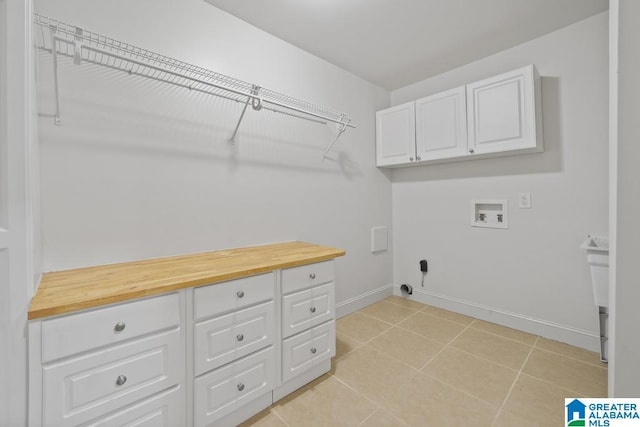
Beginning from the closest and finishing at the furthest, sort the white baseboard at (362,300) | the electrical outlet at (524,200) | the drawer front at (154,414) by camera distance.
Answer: the drawer front at (154,414)
the electrical outlet at (524,200)
the white baseboard at (362,300)

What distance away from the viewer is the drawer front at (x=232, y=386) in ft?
3.96

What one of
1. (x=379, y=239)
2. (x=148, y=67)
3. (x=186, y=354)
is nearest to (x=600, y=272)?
(x=379, y=239)

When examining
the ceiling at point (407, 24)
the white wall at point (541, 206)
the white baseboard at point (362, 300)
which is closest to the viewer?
the ceiling at point (407, 24)

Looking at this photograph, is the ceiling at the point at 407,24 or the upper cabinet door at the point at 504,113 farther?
the upper cabinet door at the point at 504,113

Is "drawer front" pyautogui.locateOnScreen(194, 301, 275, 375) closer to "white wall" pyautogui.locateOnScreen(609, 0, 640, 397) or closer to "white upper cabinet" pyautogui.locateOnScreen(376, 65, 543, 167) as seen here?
"white wall" pyautogui.locateOnScreen(609, 0, 640, 397)

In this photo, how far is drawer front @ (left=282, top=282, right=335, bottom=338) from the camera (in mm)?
1521

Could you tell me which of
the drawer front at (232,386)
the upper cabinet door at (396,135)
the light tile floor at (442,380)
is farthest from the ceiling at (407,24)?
the light tile floor at (442,380)

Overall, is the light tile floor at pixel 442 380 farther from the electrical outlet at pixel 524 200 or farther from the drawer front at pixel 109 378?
the electrical outlet at pixel 524 200

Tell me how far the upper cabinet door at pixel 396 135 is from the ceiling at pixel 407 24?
1.46 ft

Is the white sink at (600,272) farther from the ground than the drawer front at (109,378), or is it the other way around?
the white sink at (600,272)

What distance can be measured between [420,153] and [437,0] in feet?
3.87

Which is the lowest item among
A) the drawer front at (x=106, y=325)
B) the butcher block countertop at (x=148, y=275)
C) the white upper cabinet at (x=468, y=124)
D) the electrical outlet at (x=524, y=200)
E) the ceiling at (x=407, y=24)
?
the drawer front at (x=106, y=325)

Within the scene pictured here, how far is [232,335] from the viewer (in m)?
1.30

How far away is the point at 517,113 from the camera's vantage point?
6.52 ft
